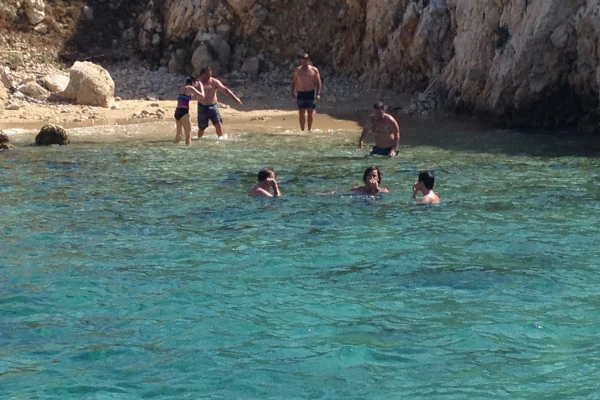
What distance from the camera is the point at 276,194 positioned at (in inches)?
500

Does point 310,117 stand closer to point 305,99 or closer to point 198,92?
point 305,99

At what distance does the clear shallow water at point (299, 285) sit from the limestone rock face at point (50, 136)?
274 cm

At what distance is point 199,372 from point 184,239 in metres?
3.94

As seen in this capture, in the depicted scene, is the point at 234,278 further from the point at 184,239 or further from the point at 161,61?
the point at 161,61

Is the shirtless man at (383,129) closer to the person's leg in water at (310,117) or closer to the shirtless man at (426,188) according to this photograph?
the person's leg in water at (310,117)

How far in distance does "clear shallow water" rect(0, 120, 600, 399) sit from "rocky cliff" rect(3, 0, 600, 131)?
4.18 metres

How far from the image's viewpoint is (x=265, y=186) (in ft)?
41.5

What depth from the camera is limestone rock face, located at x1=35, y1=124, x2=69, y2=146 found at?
17812mm

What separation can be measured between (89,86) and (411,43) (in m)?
7.39

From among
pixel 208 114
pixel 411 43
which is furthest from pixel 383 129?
pixel 411 43

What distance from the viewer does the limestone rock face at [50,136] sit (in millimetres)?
17812

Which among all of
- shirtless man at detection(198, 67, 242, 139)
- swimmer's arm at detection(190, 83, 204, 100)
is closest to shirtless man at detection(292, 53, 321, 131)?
shirtless man at detection(198, 67, 242, 139)

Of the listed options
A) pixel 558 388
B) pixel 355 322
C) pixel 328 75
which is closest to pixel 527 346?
pixel 558 388

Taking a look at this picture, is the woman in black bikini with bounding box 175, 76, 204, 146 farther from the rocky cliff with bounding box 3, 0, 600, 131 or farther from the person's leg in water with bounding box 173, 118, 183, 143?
the rocky cliff with bounding box 3, 0, 600, 131
